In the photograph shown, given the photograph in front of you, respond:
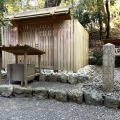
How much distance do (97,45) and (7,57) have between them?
665cm

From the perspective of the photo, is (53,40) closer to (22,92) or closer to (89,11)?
(22,92)

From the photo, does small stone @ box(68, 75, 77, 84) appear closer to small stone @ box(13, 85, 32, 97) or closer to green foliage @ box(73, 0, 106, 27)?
small stone @ box(13, 85, 32, 97)

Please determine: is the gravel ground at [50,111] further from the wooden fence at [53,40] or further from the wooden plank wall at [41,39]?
the wooden plank wall at [41,39]

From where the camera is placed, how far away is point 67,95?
3.86 meters

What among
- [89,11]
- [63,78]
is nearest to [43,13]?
[63,78]

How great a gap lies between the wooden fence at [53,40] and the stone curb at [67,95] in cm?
168

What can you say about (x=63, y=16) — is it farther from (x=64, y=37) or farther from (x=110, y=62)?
(x=110, y=62)

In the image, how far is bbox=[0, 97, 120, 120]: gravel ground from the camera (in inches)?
117

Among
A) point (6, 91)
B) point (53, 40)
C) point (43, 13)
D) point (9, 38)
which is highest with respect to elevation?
point (43, 13)

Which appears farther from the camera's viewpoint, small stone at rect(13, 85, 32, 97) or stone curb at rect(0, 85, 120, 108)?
small stone at rect(13, 85, 32, 97)

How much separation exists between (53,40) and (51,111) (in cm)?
317

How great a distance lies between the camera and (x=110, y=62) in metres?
3.86

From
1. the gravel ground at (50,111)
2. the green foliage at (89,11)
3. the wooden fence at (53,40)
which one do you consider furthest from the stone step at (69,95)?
the green foliage at (89,11)

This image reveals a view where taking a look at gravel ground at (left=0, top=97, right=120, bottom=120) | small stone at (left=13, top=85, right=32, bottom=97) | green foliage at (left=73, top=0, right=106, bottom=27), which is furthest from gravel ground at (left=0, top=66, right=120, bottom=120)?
green foliage at (left=73, top=0, right=106, bottom=27)
